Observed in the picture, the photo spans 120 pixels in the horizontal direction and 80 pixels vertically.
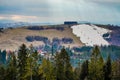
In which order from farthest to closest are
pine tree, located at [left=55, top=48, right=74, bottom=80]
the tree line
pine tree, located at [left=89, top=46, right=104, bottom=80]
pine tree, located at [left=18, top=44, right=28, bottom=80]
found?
pine tree, located at [left=89, top=46, right=104, bottom=80], pine tree, located at [left=55, top=48, right=74, bottom=80], the tree line, pine tree, located at [left=18, top=44, right=28, bottom=80]

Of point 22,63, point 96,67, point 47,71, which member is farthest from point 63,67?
point 22,63

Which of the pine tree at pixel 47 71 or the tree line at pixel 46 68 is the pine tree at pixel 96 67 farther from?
the pine tree at pixel 47 71

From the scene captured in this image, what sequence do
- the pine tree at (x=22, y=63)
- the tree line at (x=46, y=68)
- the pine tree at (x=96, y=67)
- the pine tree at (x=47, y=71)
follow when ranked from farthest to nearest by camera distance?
the pine tree at (x=96, y=67) < the pine tree at (x=47, y=71) < the tree line at (x=46, y=68) < the pine tree at (x=22, y=63)

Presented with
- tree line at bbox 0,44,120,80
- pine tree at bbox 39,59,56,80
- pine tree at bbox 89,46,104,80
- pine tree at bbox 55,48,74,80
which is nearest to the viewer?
tree line at bbox 0,44,120,80

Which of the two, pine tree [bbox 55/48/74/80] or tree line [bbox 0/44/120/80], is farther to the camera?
pine tree [bbox 55/48/74/80]

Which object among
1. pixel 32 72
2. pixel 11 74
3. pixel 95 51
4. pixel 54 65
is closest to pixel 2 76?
pixel 11 74

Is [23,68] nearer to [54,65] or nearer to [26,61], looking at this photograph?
[26,61]

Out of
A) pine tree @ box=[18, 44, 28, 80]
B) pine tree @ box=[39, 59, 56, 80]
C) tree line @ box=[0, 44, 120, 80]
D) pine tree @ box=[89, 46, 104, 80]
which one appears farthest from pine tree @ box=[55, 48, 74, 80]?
pine tree @ box=[18, 44, 28, 80]

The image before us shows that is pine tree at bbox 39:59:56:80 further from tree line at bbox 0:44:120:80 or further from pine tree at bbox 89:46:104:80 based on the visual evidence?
pine tree at bbox 89:46:104:80

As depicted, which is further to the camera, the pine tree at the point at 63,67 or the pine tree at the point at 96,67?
the pine tree at the point at 96,67

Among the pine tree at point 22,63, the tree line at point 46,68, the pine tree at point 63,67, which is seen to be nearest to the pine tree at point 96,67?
the tree line at point 46,68

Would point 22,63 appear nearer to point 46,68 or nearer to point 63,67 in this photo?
point 46,68
